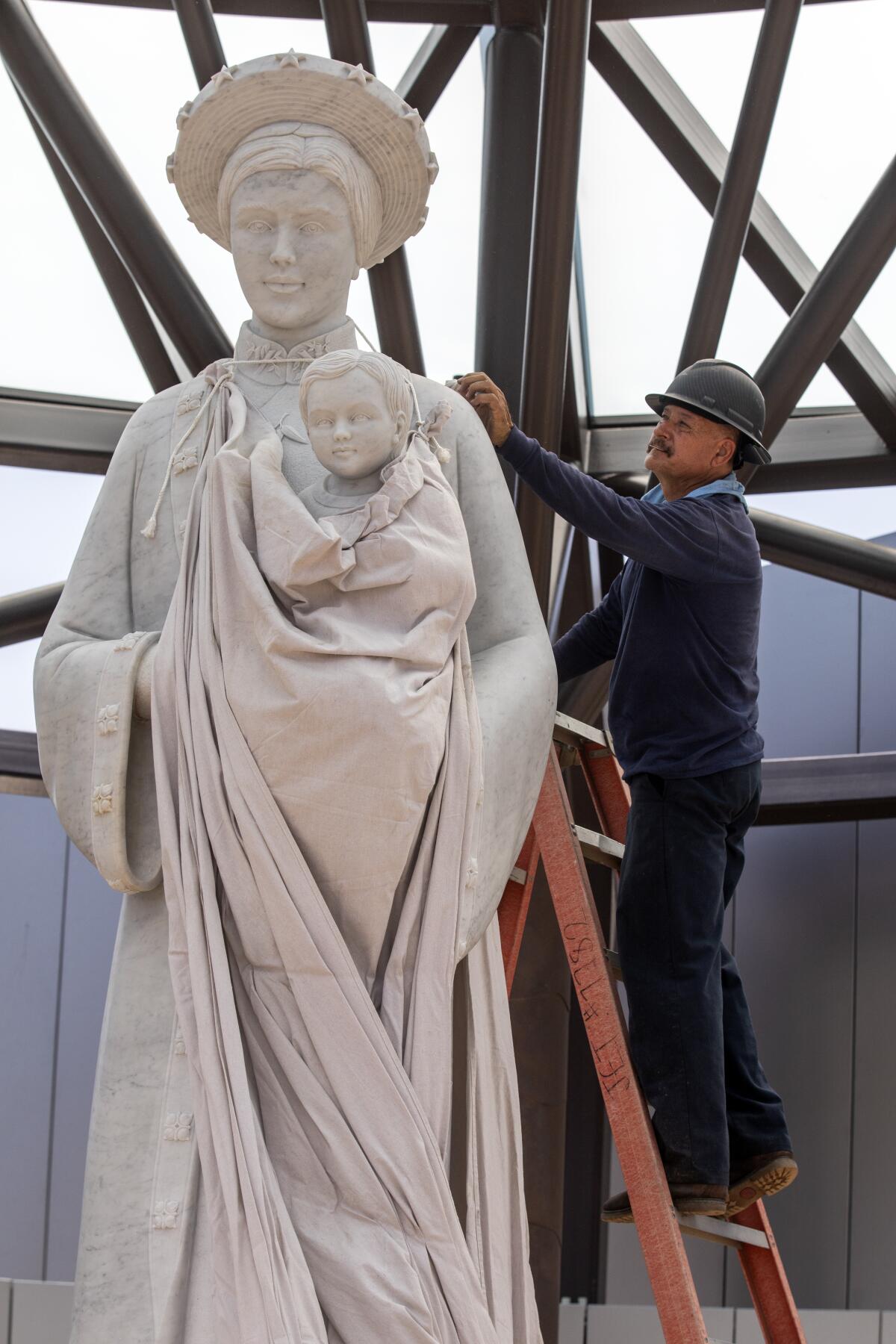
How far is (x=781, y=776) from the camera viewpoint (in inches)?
361

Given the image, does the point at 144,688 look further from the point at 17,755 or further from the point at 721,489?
the point at 17,755

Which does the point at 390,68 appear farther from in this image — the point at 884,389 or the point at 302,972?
the point at 302,972

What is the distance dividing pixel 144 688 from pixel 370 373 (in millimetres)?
769

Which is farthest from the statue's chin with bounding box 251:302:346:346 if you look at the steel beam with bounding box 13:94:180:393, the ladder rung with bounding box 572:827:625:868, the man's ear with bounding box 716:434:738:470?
the steel beam with bounding box 13:94:180:393

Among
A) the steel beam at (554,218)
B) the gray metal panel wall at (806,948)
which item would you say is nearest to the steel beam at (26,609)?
the steel beam at (554,218)

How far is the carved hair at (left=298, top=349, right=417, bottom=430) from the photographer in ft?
13.2

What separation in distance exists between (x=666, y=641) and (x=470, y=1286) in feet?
6.21

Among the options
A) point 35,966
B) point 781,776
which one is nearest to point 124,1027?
point 781,776

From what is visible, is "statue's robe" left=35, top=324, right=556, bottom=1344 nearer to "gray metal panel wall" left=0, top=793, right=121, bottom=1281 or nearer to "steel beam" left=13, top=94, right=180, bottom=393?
"steel beam" left=13, top=94, right=180, bottom=393

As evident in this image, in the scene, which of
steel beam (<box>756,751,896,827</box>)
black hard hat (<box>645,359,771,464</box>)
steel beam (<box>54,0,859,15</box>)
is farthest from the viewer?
steel beam (<box>756,751,896,827</box>)

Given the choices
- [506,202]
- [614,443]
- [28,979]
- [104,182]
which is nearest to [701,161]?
[506,202]

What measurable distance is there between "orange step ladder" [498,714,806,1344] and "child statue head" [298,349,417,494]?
3.99 feet

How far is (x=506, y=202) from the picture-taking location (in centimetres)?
722

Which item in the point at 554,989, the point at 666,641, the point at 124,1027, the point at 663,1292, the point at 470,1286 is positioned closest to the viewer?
the point at 470,1286
